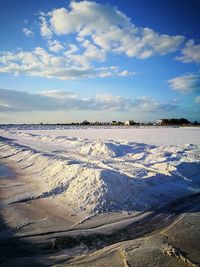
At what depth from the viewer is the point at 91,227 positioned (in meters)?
4.77

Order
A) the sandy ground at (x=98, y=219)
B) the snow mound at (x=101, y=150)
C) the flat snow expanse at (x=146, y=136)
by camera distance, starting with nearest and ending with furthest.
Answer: the sandy ground at (x=98, y=219)
the snow mound at (x=101, y=150)
the flat snow expanse at (x=146, y=136)

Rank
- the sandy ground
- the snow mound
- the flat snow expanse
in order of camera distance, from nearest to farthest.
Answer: the sandy ground, the snow mound, the flat snow expanse

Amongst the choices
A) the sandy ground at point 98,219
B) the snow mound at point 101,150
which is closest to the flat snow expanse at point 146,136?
the snow mound at point 101,150

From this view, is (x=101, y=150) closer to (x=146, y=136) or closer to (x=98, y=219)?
(x=98, y=219)

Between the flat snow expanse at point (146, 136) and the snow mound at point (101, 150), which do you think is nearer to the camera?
the snow mound at point (101, 150)

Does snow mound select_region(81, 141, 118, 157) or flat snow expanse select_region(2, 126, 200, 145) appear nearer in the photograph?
snow mound select_region(81, 141, 118, 157)

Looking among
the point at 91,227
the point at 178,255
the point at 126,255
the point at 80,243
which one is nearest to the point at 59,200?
the point at 91,227

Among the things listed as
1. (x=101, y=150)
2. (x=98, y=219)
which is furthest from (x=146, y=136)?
(x=98, y=219)

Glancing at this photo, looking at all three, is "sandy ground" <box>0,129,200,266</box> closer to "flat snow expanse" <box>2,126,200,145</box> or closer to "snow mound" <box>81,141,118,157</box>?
"snow mound" <box>81,141,118,157</box>

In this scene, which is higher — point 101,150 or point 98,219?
point 101,150

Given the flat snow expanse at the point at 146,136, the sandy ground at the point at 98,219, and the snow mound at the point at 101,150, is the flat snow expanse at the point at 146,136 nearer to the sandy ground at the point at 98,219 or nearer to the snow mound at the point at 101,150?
the snow mound at the point at 101,150

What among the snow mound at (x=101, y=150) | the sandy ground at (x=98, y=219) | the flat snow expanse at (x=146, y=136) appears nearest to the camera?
the sandy ground at (x=98, y=219)

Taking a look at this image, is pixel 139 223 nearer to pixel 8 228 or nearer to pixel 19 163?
pixel 8 228

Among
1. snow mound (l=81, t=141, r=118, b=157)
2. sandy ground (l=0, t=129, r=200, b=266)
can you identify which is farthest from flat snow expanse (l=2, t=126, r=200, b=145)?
sandy ground (l=0, t=129, r=200, b=266)
